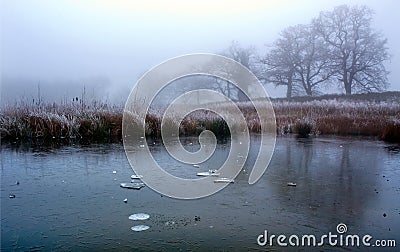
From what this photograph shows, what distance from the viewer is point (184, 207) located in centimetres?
362

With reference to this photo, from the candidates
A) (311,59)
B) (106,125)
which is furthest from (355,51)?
(106,125)

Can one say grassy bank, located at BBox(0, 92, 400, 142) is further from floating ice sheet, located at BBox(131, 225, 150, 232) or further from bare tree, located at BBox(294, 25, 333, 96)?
bare tree, located at BBox(294, 25, 333, 96)

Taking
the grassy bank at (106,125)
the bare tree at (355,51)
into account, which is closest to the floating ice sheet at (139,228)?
the grassy bank at (106,125)

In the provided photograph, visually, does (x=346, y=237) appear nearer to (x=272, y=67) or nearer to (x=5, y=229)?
(x=5, y=229)

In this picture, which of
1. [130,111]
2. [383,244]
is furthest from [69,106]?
[383,244]

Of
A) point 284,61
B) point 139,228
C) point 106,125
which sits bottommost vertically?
point 139,228

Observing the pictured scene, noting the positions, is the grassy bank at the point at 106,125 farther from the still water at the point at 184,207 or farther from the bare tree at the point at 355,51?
the bare tree at the point at 355,51

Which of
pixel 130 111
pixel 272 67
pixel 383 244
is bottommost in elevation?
pixel 383 244

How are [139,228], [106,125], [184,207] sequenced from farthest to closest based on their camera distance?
[106,125] → [184,207] → [139,228]

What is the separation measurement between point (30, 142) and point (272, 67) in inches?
1197

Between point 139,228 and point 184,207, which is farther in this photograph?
point 184,207

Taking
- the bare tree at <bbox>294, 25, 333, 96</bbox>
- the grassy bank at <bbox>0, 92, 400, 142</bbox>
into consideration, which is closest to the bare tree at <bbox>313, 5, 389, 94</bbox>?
the bare tree at <bbox>294, 25, 333, 96</bbox>

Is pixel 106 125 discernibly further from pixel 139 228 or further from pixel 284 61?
pixel 284 61

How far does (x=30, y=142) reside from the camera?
8.51 meters
